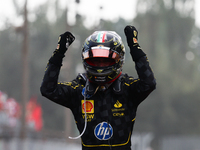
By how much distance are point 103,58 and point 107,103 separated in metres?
0.46

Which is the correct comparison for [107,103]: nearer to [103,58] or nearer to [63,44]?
[103,58]

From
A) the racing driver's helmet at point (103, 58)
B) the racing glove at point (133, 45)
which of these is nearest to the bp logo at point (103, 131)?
the racing driver's helmet at point (103, 58)

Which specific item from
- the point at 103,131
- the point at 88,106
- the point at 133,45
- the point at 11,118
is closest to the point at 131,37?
the point at 133,45

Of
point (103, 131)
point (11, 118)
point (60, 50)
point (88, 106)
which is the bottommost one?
point (11, 118)

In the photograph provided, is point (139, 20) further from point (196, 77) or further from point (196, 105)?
point (196, 105)

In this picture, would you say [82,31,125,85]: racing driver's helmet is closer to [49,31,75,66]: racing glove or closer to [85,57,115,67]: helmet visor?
[85,57,115,67]: helmet visor

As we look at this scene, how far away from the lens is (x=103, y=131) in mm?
3350

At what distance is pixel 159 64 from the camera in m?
39.3

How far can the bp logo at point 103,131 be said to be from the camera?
11.0ft

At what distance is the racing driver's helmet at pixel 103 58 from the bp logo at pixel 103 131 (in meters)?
0.43

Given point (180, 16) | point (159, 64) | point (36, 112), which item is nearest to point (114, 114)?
point (36, 112)

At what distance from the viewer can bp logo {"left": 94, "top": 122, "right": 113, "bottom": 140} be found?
334 centimetres

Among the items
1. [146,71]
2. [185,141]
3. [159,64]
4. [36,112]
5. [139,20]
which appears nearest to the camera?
[146,71]

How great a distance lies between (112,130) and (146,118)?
1459 inches
